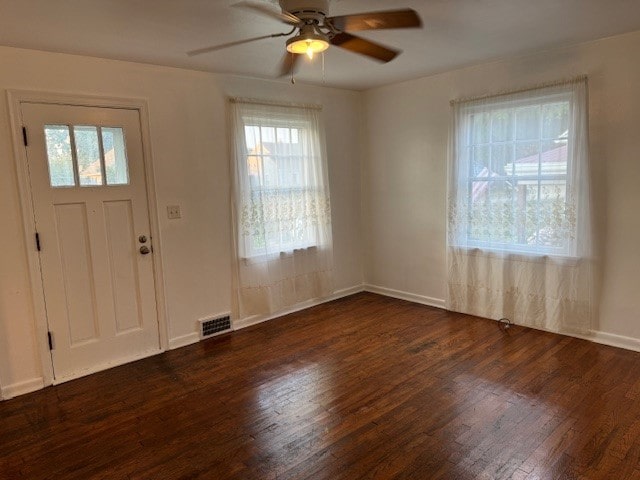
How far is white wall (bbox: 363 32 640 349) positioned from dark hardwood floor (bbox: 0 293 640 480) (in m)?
0.74

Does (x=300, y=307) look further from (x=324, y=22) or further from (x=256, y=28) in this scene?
(x=324, y=22)

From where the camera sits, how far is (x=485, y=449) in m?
2.22

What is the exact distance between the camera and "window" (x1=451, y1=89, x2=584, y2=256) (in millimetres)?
3471

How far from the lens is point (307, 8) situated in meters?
2.11

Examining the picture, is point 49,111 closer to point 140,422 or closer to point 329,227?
point 140,422

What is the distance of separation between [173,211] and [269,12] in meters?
1.90

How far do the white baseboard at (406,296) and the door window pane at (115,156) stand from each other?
309 cm

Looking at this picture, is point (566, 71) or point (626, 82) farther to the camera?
point (566, 71)

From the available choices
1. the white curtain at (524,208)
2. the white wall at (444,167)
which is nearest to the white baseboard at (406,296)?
the white wall at (444,167)

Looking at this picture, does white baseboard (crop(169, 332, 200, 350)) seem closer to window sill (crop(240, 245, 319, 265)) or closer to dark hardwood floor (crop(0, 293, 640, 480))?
dark hardwood floor (crop(0, 293, 640, 480))

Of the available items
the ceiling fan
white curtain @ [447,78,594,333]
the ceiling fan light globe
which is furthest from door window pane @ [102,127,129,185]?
white curtain @ [447,78,594,333]

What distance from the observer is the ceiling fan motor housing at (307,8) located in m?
2.08

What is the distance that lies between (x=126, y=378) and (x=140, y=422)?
0.71 metres

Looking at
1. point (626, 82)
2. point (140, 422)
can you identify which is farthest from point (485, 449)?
point (626, 82)
